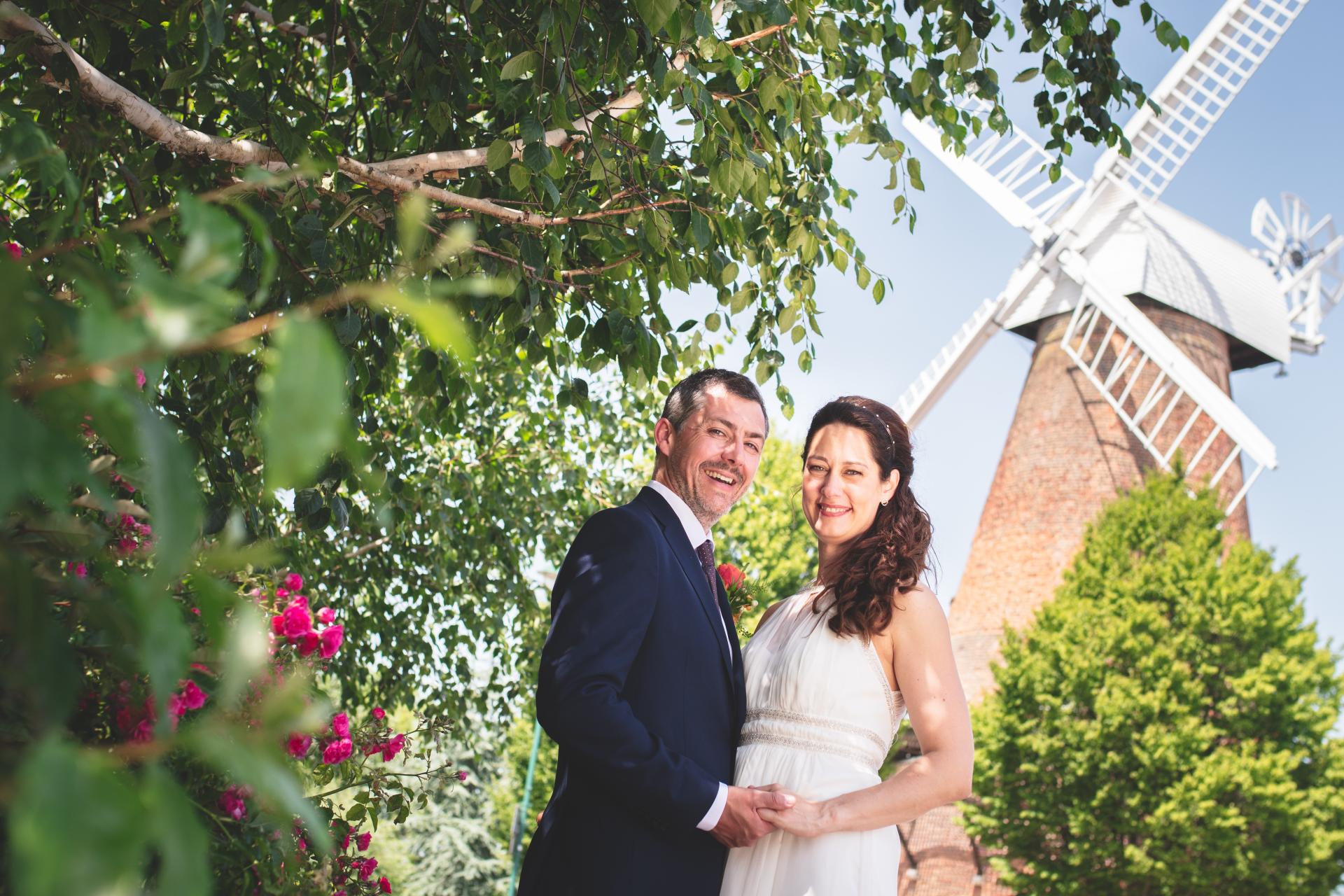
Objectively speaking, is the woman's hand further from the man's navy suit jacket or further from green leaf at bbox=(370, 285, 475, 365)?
green leaf at bbox=(370, 285, 475, 365)

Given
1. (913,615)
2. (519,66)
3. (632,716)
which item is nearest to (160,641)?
(632,716)

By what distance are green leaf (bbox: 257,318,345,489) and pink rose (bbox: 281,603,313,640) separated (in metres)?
3.02

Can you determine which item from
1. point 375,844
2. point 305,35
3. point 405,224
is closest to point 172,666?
point 405,224

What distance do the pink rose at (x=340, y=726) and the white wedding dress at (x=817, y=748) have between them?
1.29m

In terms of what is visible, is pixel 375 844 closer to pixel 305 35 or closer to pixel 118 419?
pixel 305 35

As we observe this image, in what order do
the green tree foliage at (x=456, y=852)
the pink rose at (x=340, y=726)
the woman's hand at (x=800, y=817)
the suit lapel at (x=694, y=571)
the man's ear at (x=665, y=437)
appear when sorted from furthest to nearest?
the green tree foliage at (x=456, y=852) < the pink rose at (x=340, y=726) < the man's ear at (x=665, y=437) < the suit lapel at (x=694, y=571) < the woman's hand at (x=800, y=817)

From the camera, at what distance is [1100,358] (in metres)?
22.0

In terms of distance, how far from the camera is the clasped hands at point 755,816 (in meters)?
2.72

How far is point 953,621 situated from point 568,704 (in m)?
20.3

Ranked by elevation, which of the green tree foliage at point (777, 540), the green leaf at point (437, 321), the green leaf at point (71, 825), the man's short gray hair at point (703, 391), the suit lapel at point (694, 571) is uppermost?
the green tree foliage at point (777, 540)

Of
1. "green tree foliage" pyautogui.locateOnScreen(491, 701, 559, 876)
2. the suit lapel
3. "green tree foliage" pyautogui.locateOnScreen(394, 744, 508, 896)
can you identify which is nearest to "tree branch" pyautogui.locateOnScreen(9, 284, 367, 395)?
the suit lapel

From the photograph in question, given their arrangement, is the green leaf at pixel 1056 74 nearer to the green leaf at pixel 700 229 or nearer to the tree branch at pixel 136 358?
the green leaf at pixel 700 229

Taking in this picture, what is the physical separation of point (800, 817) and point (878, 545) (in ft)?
2.88

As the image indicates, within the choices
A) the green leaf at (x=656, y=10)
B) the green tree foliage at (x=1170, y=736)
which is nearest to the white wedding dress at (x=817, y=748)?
the green leaf at (x=656, y=10)
